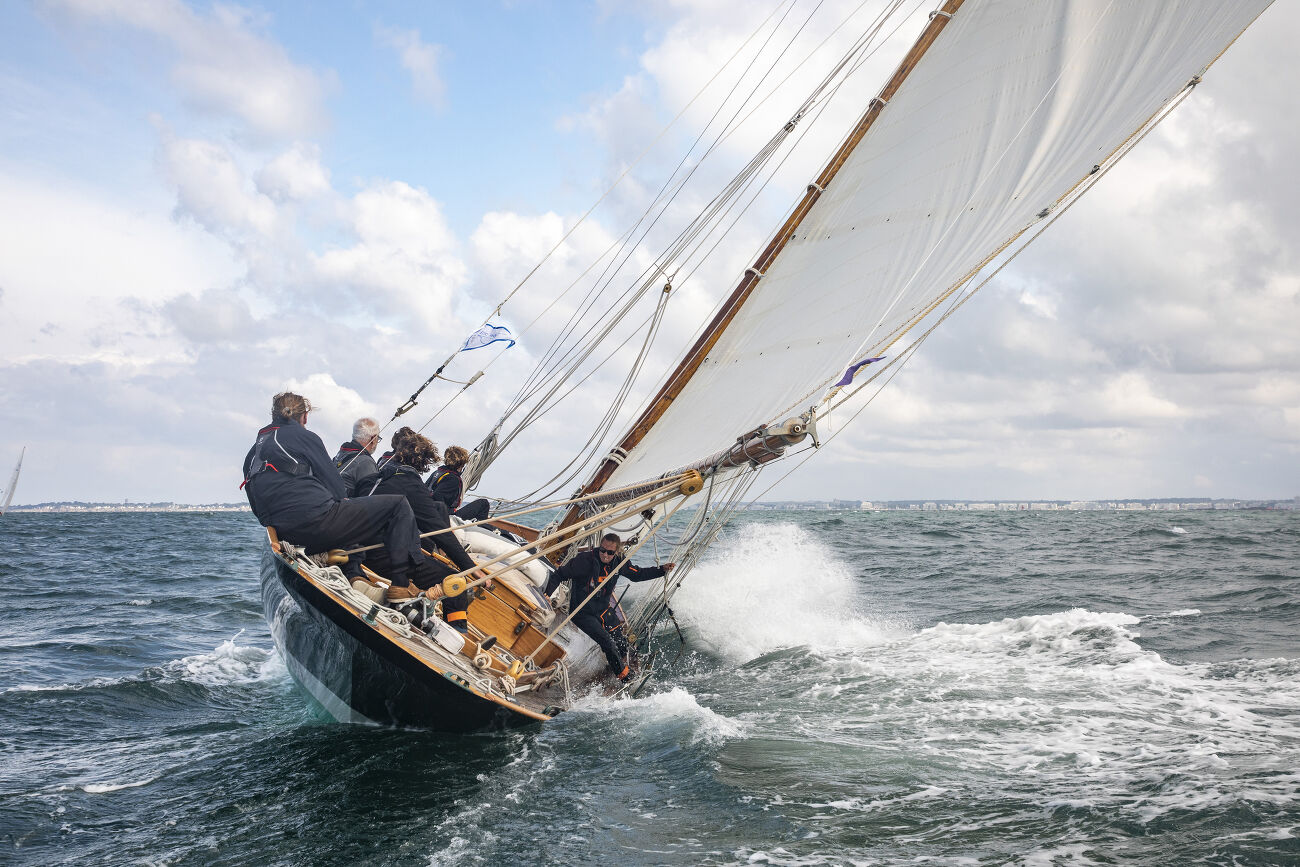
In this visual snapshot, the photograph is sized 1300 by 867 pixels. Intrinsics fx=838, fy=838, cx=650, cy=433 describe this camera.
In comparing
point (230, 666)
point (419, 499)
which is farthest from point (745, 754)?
point (230, 666)

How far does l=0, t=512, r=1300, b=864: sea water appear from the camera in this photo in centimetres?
436

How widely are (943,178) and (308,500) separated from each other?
591cm

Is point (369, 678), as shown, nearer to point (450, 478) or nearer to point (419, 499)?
point (419, 499)

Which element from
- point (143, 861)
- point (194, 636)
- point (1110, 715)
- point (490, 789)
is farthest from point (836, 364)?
point (194, 636)

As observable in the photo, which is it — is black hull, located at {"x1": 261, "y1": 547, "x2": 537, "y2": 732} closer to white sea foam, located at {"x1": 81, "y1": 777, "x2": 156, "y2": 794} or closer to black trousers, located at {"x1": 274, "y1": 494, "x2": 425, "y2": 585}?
black trousers, located at {"x1": 274, "y1": 494, "x2": 425, "y2": 585}

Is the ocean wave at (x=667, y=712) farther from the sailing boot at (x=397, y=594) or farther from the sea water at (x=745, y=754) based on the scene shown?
the sailing boot at (x=397, y=594)

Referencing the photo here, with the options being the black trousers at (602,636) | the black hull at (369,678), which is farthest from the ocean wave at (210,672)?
the black trousers at (602,636)

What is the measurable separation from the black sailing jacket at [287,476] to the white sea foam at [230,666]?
3756 mm

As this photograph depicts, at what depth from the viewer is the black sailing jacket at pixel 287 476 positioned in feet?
19.1

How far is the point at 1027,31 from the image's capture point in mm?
7703

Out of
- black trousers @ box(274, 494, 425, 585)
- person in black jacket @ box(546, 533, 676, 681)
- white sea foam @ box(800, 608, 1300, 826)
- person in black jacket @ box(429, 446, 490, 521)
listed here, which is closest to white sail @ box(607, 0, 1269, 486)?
person in black jacket @ box(546, 533, 676, 681)

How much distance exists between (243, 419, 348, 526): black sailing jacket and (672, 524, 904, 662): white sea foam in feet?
17.6

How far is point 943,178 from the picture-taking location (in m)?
7.45

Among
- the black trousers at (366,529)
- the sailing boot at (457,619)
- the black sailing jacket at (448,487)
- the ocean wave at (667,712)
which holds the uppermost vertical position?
the black sailing jacket at (448,487)
